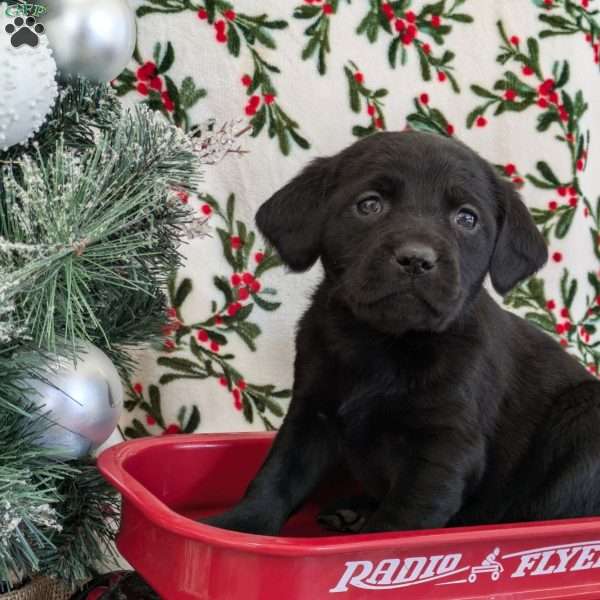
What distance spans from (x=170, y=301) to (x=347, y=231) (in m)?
0.79

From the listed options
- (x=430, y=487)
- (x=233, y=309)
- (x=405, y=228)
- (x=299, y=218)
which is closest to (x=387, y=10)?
(x=233, y=309)

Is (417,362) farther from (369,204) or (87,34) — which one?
(87,34)

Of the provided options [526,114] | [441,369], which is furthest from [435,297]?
[526,114]

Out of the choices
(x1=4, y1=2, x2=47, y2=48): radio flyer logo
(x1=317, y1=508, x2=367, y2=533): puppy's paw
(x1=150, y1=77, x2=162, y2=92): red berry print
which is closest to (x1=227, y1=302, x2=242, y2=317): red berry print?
(x1=150, y1=77, x2=162, y2=92): red berry print

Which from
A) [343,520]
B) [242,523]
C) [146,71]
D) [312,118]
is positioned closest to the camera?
[242,523]

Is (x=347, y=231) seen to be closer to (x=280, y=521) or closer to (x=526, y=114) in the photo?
(x=280, y=521)

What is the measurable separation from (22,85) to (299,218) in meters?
0.47

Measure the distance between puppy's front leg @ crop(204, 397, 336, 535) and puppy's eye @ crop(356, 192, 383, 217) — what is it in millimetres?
328

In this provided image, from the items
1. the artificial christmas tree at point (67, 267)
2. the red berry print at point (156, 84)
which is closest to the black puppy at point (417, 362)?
the artificial christmas tree at point (67, 267)

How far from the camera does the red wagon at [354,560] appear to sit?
1.12m

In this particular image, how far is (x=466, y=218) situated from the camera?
55.5 inches

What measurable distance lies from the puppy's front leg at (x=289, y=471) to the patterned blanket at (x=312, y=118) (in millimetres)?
612

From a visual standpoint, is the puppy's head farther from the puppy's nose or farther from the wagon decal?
the wagon decal

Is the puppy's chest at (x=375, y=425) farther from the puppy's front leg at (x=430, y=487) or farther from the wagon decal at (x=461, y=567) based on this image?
the wagon decal at (x=461, y=567)
